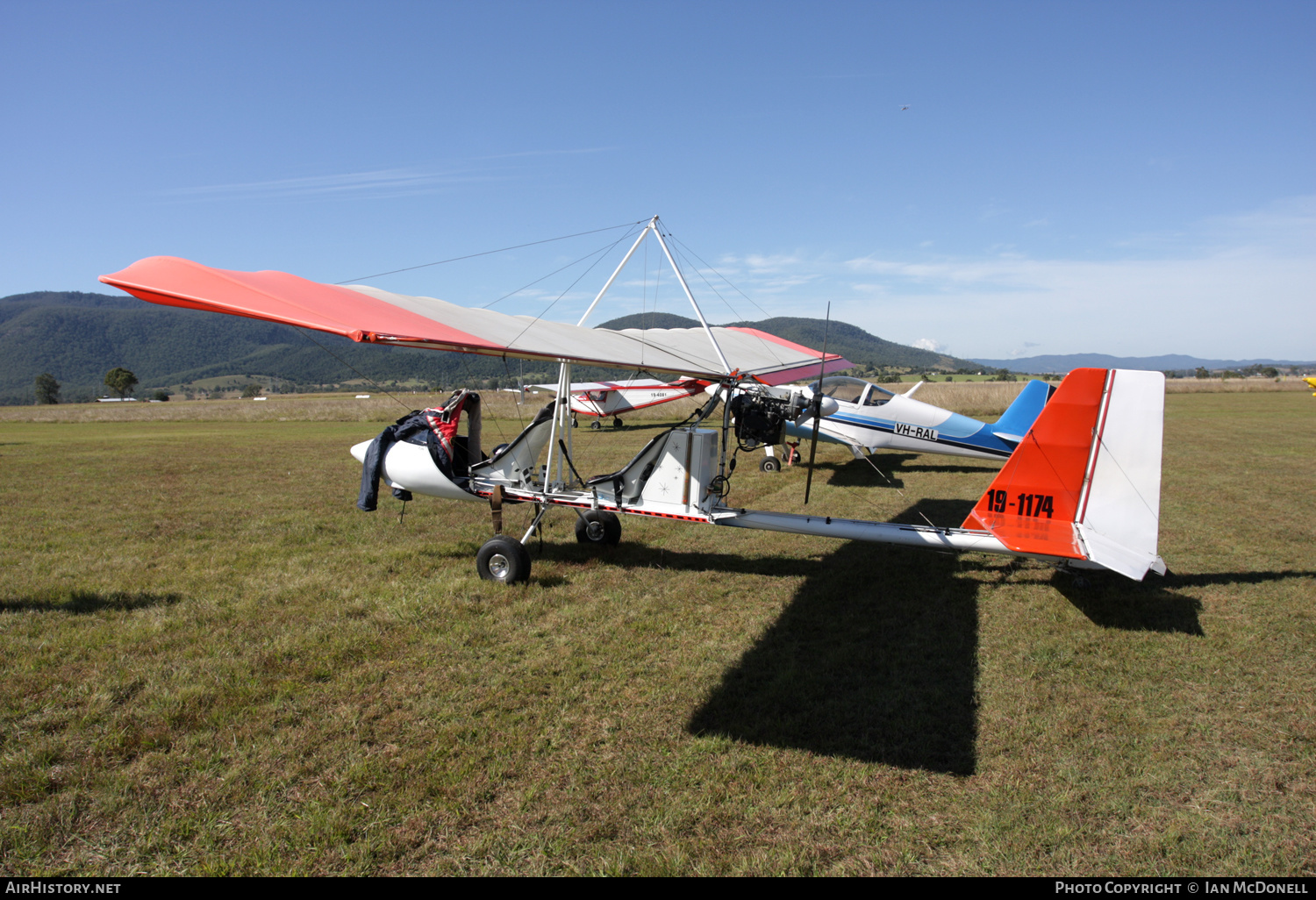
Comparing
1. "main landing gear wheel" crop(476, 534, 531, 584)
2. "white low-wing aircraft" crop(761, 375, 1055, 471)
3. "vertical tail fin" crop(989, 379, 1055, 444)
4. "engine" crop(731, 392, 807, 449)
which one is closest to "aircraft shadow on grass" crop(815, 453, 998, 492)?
"white low-wing aircraft" crop(761, 375, 1055, 471)

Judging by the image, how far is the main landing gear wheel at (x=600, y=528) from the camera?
7730 mm

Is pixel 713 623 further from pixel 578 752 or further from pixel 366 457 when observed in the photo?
pixel 366 457

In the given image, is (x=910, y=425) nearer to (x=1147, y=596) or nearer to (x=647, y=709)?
(x=1147, y=596)

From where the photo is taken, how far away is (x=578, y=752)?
3666mm

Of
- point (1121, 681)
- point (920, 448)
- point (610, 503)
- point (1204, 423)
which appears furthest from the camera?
point (1204, 423)

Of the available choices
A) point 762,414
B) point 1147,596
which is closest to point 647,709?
point 762,414

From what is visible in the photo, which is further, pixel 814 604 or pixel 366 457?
pixel 366 457

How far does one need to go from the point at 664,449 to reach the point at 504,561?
76.0 inches

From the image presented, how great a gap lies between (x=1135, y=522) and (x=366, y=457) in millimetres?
7315

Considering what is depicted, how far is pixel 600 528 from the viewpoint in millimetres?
7715

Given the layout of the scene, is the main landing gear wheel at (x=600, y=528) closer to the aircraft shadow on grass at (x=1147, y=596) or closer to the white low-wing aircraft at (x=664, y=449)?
the white low-wing aircraft at (x=664, y=449)

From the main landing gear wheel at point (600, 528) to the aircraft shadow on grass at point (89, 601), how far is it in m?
3.93

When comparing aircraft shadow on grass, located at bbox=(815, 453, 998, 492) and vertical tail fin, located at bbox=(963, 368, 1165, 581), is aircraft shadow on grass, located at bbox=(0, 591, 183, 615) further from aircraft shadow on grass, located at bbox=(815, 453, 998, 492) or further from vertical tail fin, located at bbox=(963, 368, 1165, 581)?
aircraft shadow on grass, located at bbox=(815, 453, 998, 492)
